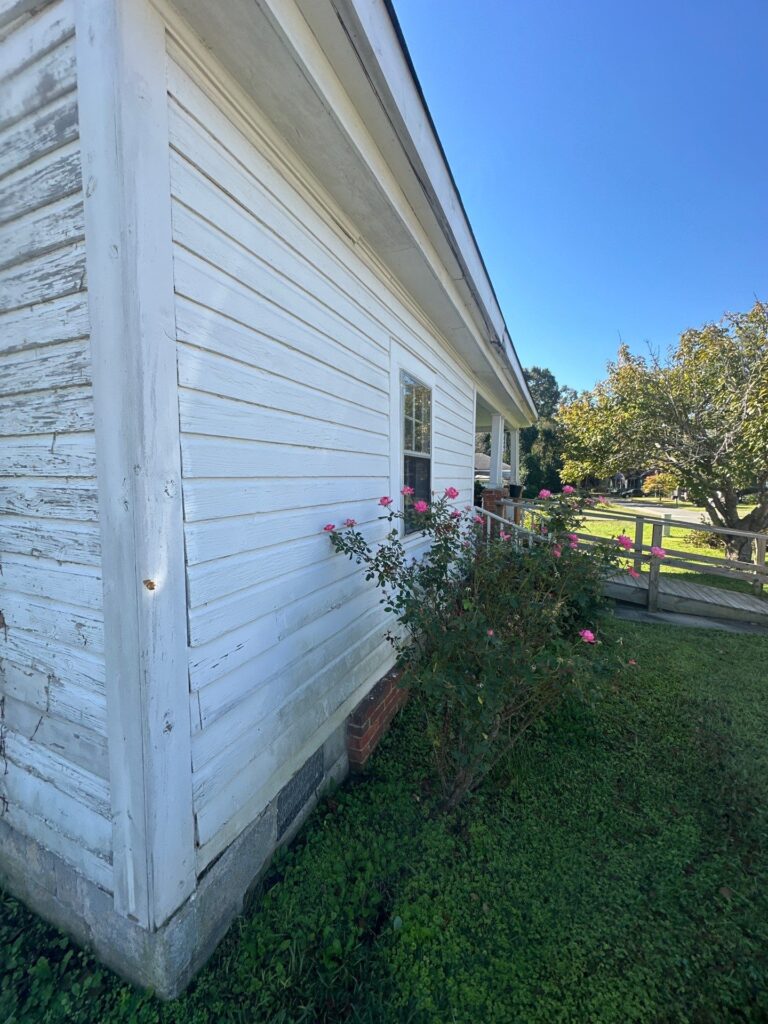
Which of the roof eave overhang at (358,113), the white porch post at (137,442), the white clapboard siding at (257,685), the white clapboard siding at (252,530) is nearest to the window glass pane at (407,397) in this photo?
the roof eave overhang at (358,113)

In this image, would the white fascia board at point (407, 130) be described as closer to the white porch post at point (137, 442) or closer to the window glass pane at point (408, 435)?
the white porch post at point (137, 442)

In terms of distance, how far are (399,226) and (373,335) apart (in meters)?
0.63

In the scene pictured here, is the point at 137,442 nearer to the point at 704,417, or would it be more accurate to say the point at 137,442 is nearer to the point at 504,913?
the point at 504,913

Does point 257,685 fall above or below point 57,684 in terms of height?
below

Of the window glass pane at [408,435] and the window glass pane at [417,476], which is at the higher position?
the window glass pane at [408,435]

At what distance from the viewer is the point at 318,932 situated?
58.2 inches

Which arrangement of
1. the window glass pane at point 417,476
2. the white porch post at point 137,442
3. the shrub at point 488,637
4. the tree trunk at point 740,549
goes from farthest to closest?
the tree trunk at point 740,549 < the window glass pane at point 417,476 < the shrub at point 488,637 < the white porch post at point 137,442

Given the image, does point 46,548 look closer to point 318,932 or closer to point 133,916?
point 133,916

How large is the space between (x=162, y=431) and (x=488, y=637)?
143cm

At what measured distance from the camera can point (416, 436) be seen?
3771mm

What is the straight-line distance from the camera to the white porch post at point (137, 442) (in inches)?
40.4

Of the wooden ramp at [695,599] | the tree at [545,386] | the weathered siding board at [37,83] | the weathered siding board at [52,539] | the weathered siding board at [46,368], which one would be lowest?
the wooden ramp at [695,599]

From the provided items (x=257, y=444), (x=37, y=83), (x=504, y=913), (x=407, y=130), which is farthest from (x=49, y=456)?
(x=504, y=913)

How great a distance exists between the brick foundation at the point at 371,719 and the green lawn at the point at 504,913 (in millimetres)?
123
